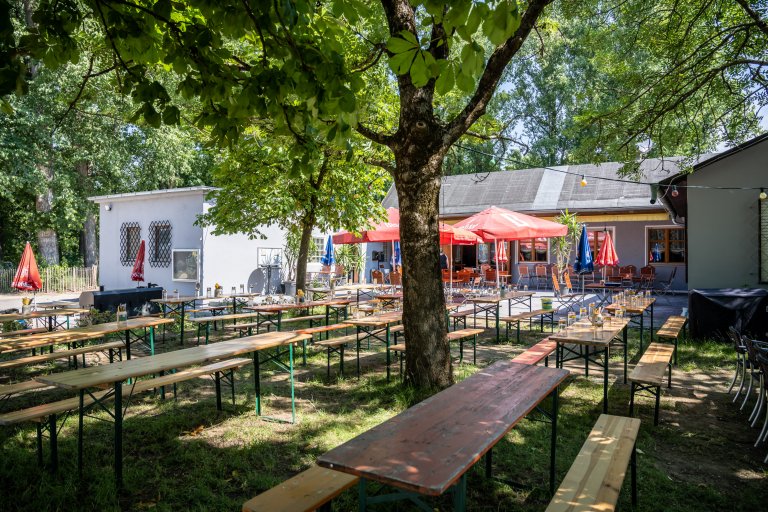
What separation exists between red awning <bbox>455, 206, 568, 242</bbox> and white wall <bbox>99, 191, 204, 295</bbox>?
7.98 meters

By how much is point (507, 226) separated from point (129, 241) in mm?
12698

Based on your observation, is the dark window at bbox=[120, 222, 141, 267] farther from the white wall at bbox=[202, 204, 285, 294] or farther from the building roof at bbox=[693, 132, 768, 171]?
the building roof at bbox=[693, 132, 768, 171]

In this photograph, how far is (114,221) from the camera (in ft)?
56.6

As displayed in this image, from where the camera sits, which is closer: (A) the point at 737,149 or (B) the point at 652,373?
(B) the point at 652,373

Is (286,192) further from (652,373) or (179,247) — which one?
(652,373)

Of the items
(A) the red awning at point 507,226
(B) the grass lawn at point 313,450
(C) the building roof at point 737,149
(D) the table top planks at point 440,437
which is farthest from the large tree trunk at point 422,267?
(C) the building roof at point 737,149

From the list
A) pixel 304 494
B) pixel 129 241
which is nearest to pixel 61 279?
pixel 129 241

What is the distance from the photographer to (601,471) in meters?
2.94

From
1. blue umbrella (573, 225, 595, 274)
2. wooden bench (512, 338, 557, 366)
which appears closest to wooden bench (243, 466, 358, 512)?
wooden bench (512, 338, 557, 366)

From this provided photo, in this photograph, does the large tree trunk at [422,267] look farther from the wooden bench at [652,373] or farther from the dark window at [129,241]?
the dark window at [129,241]

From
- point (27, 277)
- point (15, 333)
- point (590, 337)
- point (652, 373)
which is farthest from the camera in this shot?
point (27, 277)

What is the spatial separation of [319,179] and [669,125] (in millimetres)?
7219

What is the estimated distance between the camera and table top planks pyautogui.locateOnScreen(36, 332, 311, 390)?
138 inches

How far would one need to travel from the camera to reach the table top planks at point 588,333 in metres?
5.32
